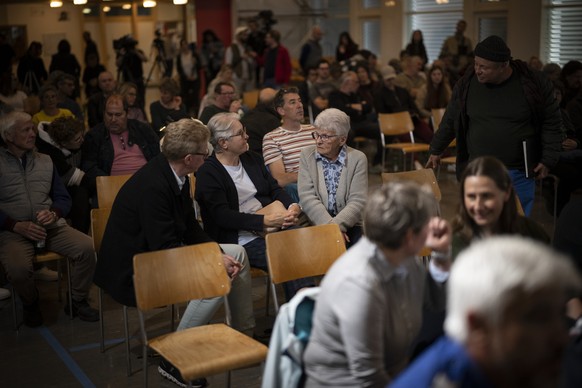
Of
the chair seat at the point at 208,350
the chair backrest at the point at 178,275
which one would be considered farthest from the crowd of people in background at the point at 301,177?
the chair seat at the point at 208,350

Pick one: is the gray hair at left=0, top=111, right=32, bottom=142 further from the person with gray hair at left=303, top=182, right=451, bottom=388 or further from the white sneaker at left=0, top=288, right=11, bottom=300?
the person with gray hair at left=303, top=182, right=451, bottom=388

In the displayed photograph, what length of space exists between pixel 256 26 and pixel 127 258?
420 inches


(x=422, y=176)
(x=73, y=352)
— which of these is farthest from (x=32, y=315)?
(x=422, y=176)

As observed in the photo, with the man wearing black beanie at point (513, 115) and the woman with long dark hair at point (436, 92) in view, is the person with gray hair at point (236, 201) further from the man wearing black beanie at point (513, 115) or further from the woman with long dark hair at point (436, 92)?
the woman with long dark hair at point (436, 92)

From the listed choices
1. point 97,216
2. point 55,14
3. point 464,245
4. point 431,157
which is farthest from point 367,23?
point 464,245

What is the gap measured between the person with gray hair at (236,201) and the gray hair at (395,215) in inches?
73.1

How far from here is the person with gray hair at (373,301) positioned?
92.7 inches

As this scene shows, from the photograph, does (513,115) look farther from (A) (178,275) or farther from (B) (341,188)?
(A) (178,275)

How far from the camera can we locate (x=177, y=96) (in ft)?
25.0

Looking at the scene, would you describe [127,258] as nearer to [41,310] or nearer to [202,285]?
[202,285]

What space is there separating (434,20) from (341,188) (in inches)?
440

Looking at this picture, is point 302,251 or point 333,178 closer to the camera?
point 302,251

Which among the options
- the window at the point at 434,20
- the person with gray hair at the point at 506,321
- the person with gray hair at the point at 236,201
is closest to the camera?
the person with gray hair at the point at 506,321

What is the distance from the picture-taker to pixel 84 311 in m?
4.85
